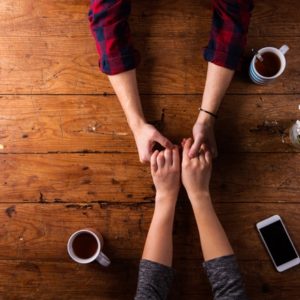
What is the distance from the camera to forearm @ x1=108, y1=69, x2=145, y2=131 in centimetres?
115

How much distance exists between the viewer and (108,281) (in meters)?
1.14

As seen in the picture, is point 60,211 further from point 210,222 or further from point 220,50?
point 220,50

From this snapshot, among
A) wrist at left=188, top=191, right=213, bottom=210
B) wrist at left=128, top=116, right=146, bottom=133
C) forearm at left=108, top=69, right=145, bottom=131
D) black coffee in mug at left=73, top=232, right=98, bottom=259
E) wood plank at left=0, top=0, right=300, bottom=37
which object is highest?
wood plank at left=0, top=0, right=300, bottom=37

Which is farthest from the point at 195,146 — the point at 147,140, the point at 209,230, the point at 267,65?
the point at 267,65

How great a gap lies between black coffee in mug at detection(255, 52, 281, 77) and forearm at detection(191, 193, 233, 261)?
0.45 m

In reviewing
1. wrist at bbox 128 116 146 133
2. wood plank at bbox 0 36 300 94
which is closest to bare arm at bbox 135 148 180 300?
wrist at bbox 128 116 146 133

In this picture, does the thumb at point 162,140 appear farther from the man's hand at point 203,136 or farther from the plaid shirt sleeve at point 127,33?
the plaid shirt sleeve at point 127,33

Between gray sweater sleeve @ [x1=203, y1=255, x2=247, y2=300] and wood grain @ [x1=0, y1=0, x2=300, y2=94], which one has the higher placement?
wood grain @ [x1=0, y1=0, x2=300, y2=94]

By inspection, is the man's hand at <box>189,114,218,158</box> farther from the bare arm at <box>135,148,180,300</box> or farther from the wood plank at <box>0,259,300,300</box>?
the wood plank at <box>0,259,300,300</box>

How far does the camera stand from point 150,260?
104 centimetres

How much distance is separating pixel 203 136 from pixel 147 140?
180mm

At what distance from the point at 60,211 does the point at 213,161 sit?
0.54m

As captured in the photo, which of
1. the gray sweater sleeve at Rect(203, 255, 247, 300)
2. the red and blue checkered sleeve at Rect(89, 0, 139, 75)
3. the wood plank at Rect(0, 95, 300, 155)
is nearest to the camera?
the gray sweater sleeve at Rect(203, 255, 247, 300)

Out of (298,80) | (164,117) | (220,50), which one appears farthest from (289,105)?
(164,117)
